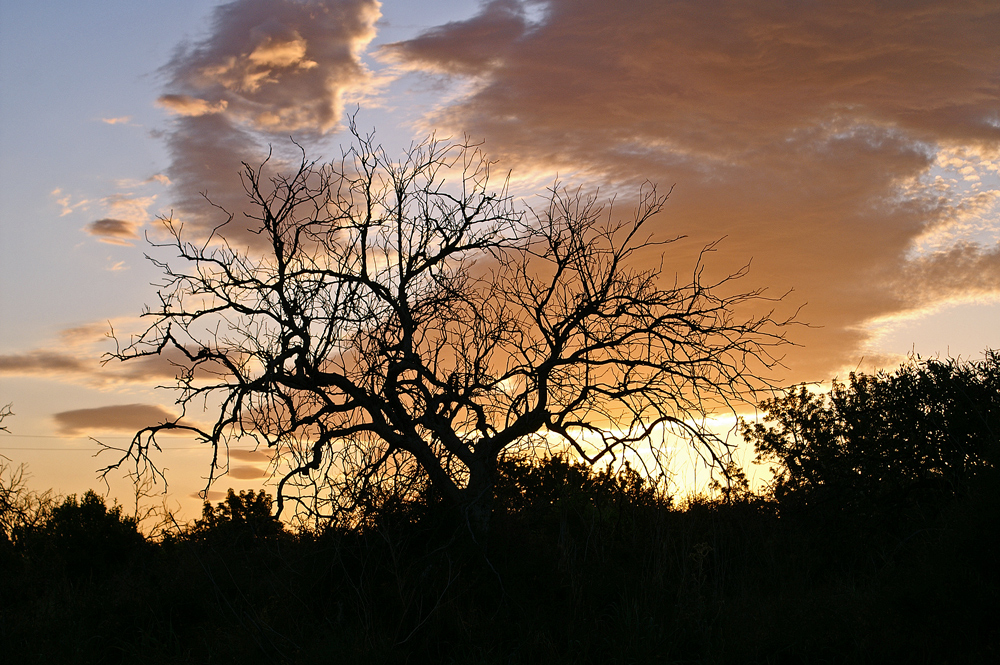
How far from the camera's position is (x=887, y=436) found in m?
16.9

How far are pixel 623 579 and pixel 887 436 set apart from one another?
372 inches

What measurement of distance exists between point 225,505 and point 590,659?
1673 cm

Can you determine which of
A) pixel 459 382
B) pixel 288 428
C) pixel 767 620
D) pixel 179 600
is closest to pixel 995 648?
pixel 767 620

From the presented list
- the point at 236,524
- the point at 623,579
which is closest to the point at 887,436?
the point at 623,579

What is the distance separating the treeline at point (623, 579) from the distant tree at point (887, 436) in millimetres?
51

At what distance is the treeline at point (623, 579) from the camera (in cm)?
848

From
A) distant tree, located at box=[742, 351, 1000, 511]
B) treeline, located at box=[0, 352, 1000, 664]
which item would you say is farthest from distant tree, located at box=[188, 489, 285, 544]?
distant tree, located at box=[742, 351, 1000, 511]

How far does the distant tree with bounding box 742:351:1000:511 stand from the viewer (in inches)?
608

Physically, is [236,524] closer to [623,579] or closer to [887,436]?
[623,579]

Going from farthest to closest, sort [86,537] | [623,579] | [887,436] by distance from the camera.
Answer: [86,537] → [887,436] → [623,579]

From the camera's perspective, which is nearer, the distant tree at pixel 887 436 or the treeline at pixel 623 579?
the treeline at pixel 623 579

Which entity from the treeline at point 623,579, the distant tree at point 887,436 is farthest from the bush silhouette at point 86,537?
the distant tree at point 887,436

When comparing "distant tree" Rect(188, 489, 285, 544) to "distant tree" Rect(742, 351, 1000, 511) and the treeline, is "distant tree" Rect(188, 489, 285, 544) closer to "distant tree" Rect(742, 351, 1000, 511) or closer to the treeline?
the treeline

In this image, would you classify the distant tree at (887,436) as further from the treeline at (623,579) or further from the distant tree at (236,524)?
the distant tree at (236,524)
